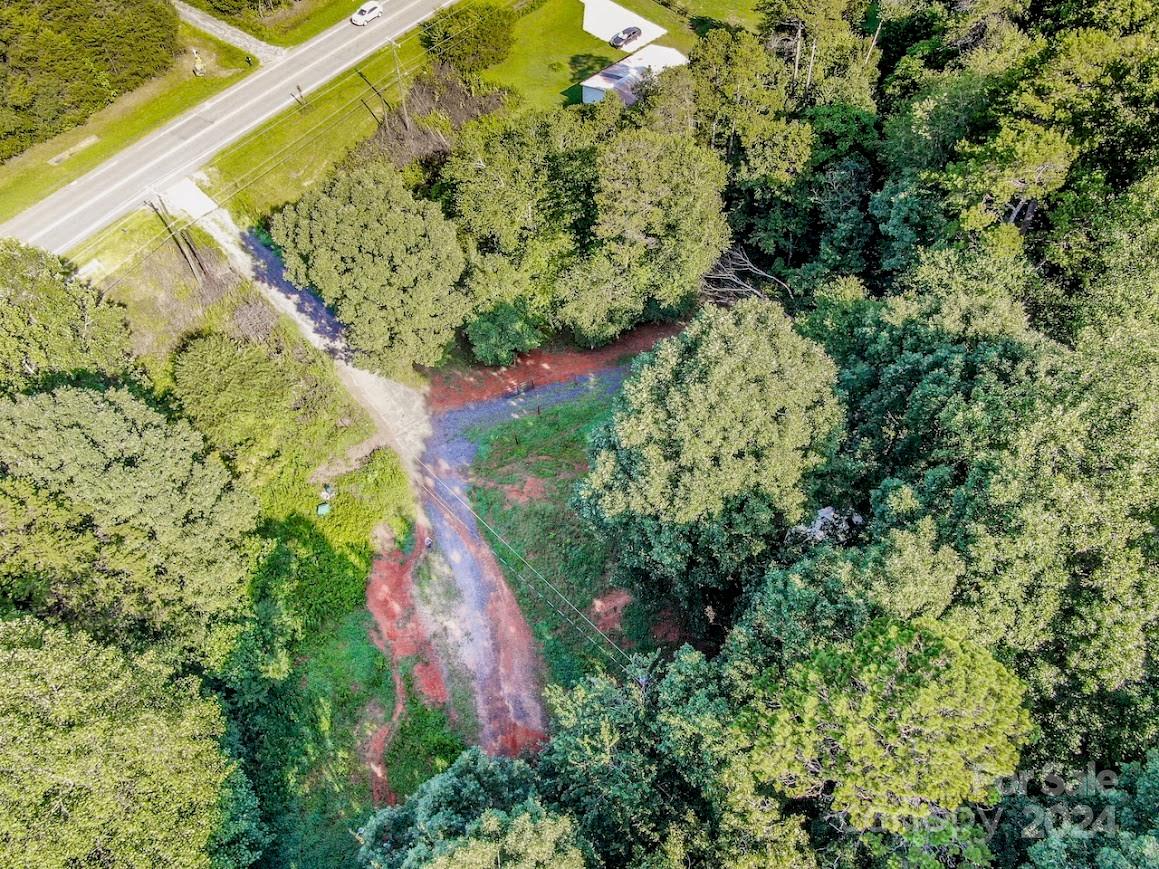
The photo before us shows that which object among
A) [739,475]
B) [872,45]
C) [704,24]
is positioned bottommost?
[739,475]

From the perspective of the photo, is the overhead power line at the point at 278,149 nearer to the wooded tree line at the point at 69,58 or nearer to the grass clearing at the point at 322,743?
the wooded tree line at the point at 69,58

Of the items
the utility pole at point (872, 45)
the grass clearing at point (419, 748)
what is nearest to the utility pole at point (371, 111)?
the utility pole at point (872, 45)

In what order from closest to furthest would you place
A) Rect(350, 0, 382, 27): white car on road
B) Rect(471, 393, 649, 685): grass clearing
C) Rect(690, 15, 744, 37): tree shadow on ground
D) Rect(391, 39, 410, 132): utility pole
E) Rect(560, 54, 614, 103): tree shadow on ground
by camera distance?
Rect(471, 393, 649, 685): grass clearing
Rect(391, 39, 410, 132): utility pole
Rect(560, 54, 614, 103): tree shadow on ground
Rect(350, 0, 382, 27): white car on road
Rect(690, 15, 744, 37): tree shadow on ground

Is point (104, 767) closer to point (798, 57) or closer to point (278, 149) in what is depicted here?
point (278, 149)

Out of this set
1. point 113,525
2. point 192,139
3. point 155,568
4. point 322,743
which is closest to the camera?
point 113,525

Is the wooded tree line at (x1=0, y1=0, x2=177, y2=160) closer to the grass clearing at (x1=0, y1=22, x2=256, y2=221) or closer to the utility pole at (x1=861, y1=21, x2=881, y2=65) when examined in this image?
the grass clearing at (x1=0, y1=22, x2=256, y2=221)

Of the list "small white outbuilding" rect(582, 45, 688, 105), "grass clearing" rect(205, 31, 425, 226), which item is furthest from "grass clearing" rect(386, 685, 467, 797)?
"small white outbuilding" rect(582, 45, 688, 105)

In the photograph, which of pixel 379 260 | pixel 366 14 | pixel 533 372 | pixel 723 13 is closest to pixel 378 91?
pixel 366 14
